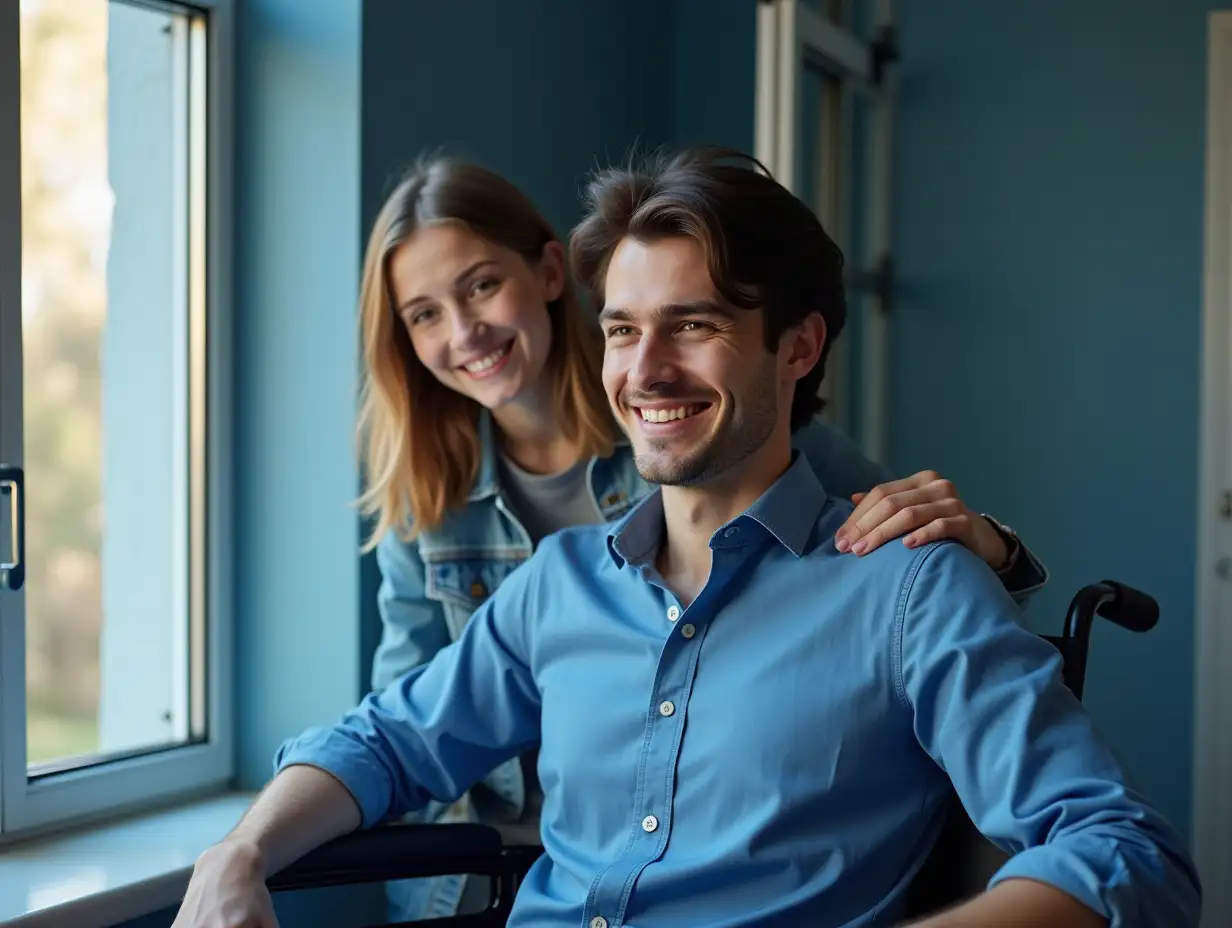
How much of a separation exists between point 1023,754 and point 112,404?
56.8 inches

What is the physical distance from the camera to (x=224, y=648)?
2.10 m

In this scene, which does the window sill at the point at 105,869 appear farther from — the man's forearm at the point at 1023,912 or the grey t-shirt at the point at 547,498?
the man's forearm at the point at 1023,912

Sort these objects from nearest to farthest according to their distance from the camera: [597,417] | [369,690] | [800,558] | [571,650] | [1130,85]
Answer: [800,558], [571,650], [597,417], [369,690], [1130,85]

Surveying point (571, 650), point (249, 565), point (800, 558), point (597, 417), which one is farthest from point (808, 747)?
point (249, 565)

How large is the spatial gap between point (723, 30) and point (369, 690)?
1.65 meters

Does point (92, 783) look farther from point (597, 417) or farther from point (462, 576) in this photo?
point (597, 417)

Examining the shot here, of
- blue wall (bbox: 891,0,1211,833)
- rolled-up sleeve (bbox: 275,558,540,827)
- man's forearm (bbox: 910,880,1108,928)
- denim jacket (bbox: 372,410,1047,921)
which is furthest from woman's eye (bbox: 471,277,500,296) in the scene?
blue wall (bbox: 891,0,1211,833)

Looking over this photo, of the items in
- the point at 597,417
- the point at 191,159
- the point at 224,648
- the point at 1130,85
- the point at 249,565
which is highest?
the point at 1130,85

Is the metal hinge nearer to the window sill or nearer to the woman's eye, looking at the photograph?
the woman's eye

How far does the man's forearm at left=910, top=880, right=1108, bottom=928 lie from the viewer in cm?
104

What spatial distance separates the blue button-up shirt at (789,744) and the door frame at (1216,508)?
1.53 m

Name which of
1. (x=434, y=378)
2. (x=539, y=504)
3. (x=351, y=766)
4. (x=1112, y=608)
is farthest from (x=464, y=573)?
(x=1112, y=608)

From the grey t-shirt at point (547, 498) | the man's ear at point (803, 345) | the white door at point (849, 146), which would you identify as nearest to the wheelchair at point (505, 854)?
the man's ear at point (803, 345)

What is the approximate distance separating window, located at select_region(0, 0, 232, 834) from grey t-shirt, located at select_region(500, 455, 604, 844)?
0.51 m
